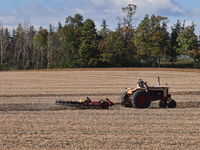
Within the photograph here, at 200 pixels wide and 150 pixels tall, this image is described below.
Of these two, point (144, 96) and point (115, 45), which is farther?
point (115, 45)

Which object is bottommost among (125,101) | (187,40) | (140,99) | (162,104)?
(162,104)

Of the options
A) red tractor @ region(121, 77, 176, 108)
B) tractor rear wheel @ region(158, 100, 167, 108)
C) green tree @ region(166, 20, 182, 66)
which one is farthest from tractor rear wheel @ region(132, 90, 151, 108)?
green tree @ region(166, 20, 182, 66)

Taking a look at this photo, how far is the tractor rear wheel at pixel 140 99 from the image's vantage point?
13828mm

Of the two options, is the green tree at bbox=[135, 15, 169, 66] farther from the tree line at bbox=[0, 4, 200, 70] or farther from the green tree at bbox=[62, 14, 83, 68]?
the green tree at bbox=[62, 14, 83, 68]

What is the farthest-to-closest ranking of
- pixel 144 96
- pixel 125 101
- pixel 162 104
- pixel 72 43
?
pixel 72 43 < pixel 162 104 < pixel 125 101 < pixel 144 96

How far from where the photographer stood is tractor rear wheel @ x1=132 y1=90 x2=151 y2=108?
1383 centimetres

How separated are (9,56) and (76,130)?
2682 inches

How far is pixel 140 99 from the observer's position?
46.1 feet

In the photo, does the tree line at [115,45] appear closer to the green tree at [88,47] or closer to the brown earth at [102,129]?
the green tree at [88,47]

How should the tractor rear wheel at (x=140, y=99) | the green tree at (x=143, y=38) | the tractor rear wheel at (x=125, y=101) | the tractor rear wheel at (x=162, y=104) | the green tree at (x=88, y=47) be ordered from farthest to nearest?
1. the green tree at (x=143, y=38)
2. the green tree at (x=88, y=47)
3. the tractor rear wheel at (x=162, y=104)
4. the tractor rear wheel at (x=125, y=101)
5. the tractor rear wheel at (x=140, y=99)

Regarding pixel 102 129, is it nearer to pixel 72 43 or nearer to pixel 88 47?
pixel 88 47

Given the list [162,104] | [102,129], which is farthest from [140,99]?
[102,129]

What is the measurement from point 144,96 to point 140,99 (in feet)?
0.83

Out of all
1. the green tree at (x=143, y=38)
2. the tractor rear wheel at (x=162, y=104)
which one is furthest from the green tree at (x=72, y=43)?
the tractor rear wheel at (x=162, y=104)
